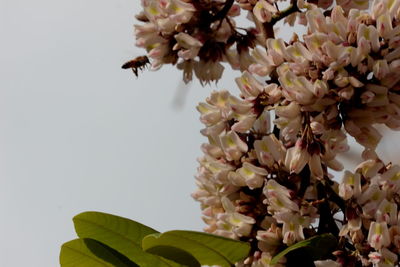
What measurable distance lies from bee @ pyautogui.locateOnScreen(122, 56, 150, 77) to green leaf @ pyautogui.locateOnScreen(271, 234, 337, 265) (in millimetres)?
576

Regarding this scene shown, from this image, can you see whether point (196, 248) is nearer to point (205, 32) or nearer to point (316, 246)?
point (316, 246)

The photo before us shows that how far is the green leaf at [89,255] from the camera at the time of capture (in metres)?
1.75

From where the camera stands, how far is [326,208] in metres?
1.71

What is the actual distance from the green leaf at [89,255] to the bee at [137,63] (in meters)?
0.44

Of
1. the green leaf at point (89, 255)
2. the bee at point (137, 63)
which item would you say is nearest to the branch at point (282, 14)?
the bee at point (137, 63)

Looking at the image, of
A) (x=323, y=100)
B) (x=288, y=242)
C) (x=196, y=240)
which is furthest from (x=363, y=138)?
(x=196, y=240)

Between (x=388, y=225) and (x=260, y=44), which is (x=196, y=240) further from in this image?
(x=260, y=44)

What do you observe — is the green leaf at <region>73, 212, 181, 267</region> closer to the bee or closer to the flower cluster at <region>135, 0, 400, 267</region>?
the flower cluster at <region>135, 0, 400, 267</region>

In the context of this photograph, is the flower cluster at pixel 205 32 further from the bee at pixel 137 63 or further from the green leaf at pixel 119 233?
the green leaf at pixel 119 233

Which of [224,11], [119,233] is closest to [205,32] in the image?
[224,11]

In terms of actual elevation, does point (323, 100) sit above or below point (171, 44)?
below

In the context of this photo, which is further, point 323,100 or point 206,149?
point 206,149

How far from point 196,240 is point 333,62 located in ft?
1.32

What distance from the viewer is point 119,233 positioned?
1735mm
